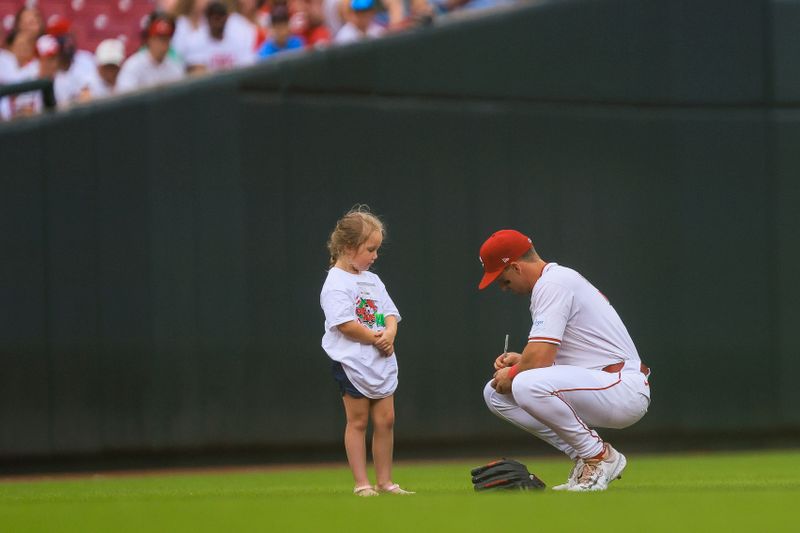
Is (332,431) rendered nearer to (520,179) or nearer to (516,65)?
(520,179)

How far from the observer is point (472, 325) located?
9.81m

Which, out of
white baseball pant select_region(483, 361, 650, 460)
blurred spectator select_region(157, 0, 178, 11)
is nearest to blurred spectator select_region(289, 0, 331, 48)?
blurred spectator select_region(157, 0, 178, 11)

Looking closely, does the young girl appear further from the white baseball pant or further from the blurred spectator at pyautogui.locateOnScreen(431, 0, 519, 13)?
the blurred spectator at pyautogui.locateOnScreen(431, 0, 519, 13)

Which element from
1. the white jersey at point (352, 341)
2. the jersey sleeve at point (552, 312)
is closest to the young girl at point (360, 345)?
the white jersey at point (352, 341)

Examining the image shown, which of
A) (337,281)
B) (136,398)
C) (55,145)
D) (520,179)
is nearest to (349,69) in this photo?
(520,179)

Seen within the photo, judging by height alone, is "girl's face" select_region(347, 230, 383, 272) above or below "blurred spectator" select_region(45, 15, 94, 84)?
below

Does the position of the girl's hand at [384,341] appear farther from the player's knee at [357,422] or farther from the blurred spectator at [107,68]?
the blurred spectator at [107,68]

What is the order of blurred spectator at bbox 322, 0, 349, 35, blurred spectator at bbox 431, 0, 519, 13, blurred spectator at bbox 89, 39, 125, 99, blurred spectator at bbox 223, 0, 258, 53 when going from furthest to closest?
blurred spectator at bbox 322, 0, 349, 35 < blurred spectator at bbox 223, 0, 258, 53 < blurred spectator at bbox 431, 0, 519, 13 < blurred spectator at bbox 89, 39, 125, 99

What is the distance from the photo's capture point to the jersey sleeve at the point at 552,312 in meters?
5.96

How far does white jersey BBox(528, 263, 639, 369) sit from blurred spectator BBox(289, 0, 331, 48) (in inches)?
198

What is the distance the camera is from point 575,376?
6.07 meters

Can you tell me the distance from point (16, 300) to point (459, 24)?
162 inches

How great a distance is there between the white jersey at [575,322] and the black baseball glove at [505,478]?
604 millimetres

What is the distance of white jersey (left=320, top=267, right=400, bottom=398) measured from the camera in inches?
238
